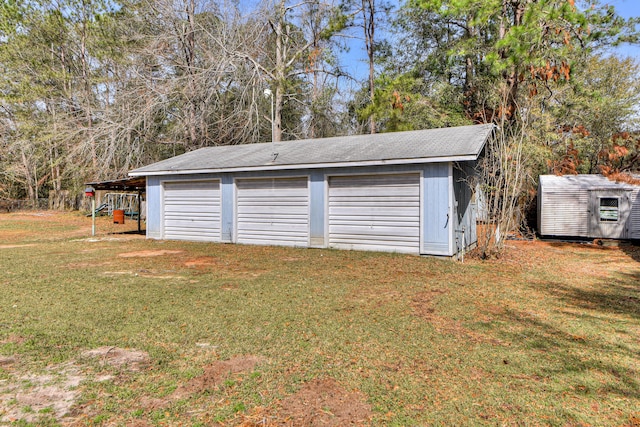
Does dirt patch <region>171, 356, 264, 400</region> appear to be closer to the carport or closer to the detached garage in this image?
the detached garage

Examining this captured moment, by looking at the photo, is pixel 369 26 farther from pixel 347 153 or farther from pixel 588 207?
pixel 588 207

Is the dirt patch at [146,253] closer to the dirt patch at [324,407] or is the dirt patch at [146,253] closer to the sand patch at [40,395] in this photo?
the sand patch at [40,395]

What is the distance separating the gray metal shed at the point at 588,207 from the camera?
11.6m

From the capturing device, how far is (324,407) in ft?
8.24

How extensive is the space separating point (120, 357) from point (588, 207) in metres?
13.8

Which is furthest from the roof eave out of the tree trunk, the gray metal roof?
the tree trunk

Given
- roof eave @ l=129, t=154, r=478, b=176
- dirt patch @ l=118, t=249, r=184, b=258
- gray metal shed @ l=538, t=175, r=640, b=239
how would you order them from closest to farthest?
roof eave @ l=129, t=154, r=478, b=176 → dirt patch @ l=118, t=249, r=184, b=258 → gray metal shed @ l=538, t=175, r=640, b=239

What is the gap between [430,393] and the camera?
2.68 metres

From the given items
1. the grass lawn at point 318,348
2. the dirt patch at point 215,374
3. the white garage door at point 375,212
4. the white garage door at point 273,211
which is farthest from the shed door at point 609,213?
the dirt patch at point 215,374

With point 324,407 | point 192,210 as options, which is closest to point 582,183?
point 192,210

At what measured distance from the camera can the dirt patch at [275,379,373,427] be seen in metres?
2.36

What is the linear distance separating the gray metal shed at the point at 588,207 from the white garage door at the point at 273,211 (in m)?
8.52

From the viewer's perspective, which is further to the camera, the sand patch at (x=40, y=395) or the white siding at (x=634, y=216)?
the white siding at (x=634, y=216)

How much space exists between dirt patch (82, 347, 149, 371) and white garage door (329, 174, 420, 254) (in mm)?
6830
